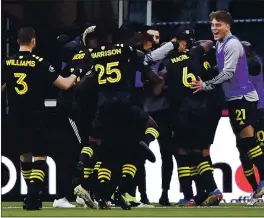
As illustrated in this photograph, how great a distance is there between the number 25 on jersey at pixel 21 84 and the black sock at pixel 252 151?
2.54 m

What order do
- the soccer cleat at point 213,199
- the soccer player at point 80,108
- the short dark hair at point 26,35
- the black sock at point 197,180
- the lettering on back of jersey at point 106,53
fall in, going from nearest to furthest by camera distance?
1. the short dark hair at point 26,35
2. the lettering on back of jersey at point 106,53
3. the soccer player at point 80,108
4. the soccer cleat at point 213,199
5. the black sock at point 197,180

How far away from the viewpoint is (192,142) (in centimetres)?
1392

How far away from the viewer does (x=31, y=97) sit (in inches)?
511

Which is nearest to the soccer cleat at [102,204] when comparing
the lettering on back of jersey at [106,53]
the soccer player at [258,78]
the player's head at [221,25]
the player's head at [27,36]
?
the lettering on back of jersey at [106,53]

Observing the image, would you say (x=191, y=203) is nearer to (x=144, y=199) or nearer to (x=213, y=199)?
(x=213, y=199)

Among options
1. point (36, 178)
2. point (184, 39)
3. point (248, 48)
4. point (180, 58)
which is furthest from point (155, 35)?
point (36, 178)

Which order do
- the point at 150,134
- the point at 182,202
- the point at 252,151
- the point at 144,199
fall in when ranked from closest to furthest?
the point at 252,151 → the point at 150,134 → the point at 182,202 → the point at 144,199

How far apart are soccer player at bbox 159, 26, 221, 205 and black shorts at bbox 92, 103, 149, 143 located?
42.2 inches

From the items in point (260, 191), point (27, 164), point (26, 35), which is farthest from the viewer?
point (260, 191)

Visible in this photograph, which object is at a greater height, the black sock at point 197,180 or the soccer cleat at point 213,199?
the black sock at point 197,180

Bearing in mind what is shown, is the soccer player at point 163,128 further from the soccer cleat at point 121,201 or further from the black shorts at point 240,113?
the soccer cleat at point 121,201

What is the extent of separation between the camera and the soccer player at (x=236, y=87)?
44.3 ft

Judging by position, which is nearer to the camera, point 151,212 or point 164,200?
point 151,212

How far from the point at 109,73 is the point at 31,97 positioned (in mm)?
875
